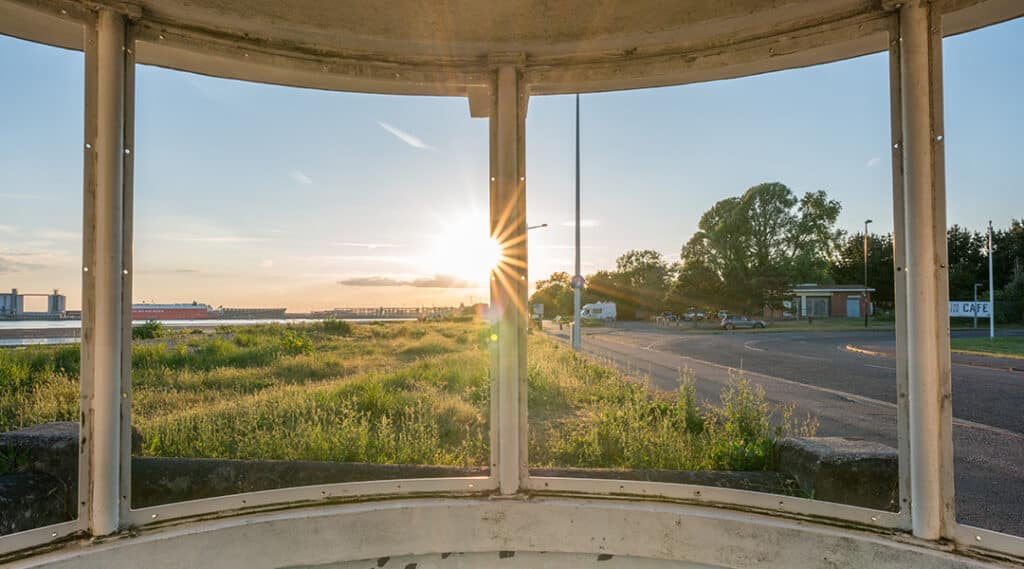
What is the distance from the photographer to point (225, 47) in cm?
200

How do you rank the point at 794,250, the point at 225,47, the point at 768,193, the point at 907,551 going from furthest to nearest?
the point at 768,193 < the point at 794,250 < the point at 225,47 < the point at 907,551

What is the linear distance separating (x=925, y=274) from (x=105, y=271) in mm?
2859

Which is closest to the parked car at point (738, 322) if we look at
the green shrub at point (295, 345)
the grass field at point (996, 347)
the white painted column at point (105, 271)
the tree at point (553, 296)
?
the tree at point (553, 296)

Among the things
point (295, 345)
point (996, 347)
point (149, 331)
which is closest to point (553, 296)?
point (295, 345)

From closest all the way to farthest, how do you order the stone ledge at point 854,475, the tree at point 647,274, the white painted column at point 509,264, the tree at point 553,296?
the white painted column at point 509,264 → the stone ledge at point 854,475 → the tree at point 647,274 → the tree at point 553,296

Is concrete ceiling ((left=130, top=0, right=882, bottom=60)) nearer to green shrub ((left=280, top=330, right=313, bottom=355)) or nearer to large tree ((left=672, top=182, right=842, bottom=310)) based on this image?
large tree ((left=672, top=182, right=842, bottom=310))

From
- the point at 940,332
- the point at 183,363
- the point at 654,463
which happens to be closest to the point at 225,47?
the point at 940,332

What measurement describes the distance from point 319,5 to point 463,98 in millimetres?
791

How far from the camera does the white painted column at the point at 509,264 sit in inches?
84.3

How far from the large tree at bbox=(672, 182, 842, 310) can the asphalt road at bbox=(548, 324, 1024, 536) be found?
164 centimetres

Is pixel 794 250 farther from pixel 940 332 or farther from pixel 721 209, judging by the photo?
pixel 940 332

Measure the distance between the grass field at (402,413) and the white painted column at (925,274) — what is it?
160cm

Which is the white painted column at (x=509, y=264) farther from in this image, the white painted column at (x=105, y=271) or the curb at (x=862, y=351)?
the curb at (x=862, y=351)

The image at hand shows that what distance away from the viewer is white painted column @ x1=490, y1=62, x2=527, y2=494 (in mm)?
2141
